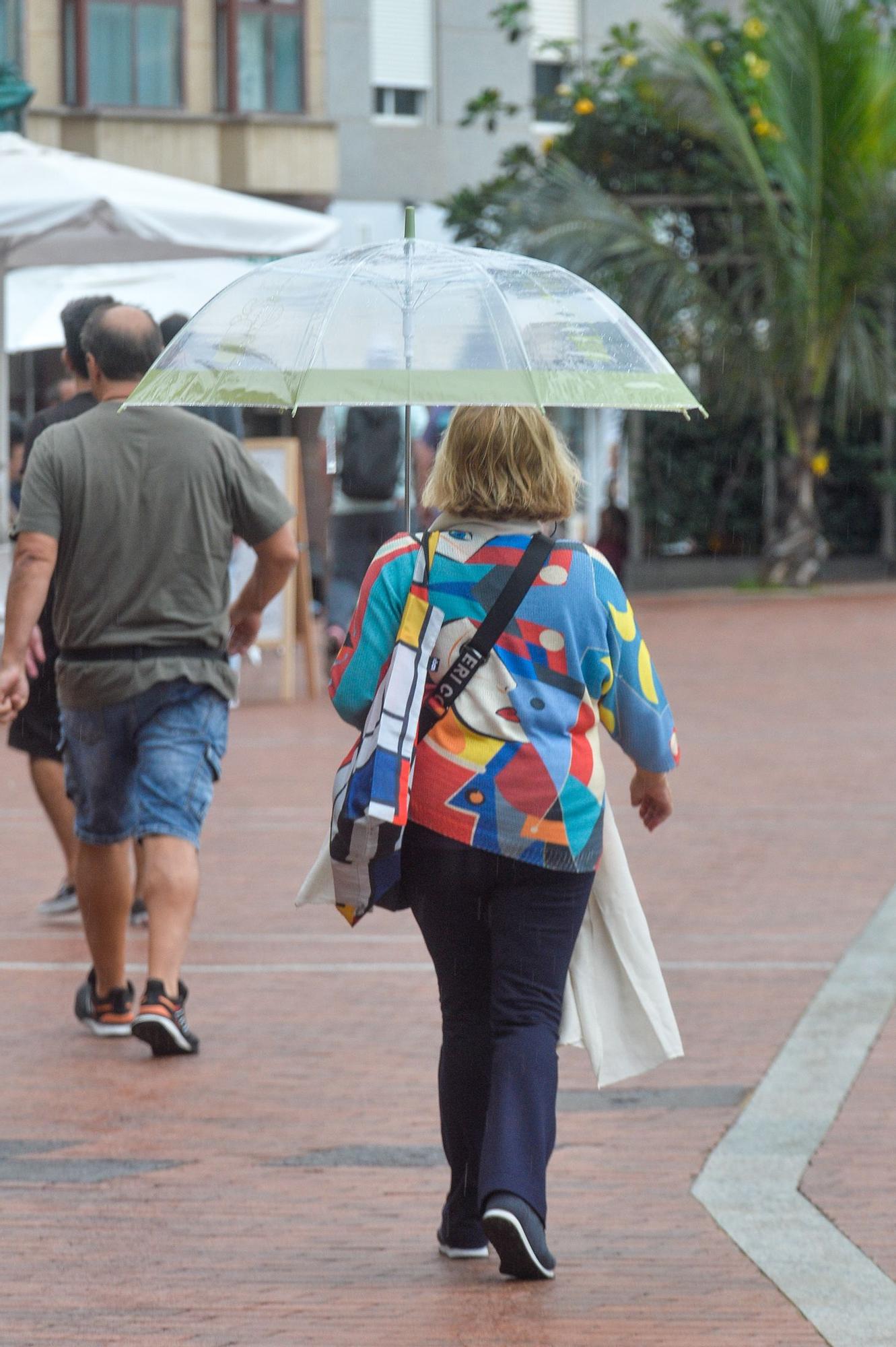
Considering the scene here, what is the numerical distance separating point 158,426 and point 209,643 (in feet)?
1.87

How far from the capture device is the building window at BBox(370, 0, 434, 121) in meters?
34.7

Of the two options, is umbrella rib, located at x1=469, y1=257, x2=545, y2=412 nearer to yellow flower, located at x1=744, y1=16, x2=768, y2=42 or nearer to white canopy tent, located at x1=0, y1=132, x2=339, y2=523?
white canopy tent, located at x1=0, y1=132, x2=339, y2=523

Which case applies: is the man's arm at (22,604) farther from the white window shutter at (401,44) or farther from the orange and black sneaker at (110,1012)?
the white window shutter at (401,44)

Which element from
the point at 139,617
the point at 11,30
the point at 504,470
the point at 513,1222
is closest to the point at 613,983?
the point at 513,1222

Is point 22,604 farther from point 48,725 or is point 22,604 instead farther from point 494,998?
point 494,998

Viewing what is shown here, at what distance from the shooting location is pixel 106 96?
3166cm

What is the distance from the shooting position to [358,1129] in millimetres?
5211

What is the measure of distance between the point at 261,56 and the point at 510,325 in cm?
2954

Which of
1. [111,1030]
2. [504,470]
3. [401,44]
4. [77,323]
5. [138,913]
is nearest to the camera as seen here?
[504,470]

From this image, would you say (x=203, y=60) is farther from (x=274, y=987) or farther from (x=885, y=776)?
(x=274, y=987)

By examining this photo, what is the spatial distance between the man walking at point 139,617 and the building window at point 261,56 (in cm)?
2725

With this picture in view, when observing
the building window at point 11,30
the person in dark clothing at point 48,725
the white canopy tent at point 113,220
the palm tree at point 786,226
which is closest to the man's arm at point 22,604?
the person in dark clothing at point 48,725

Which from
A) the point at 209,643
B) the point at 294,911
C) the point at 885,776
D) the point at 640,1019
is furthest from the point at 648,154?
the point at 640,1019

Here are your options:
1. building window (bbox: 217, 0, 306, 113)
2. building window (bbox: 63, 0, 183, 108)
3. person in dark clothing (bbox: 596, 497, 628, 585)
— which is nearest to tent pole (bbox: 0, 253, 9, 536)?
person in dark clothing (bbox: 596, 497, 628, 585)
